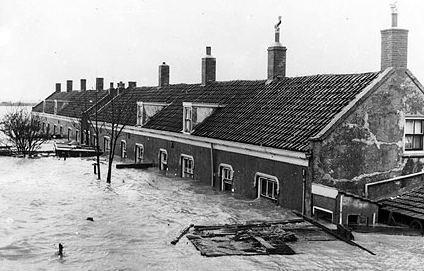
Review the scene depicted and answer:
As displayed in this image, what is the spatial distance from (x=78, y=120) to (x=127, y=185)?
2622 cm

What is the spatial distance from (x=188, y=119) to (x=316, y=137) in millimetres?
10754

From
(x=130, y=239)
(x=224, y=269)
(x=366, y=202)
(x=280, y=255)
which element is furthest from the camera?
(x=366, y=202)

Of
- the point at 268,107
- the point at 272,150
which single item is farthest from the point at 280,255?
the point at 268,107

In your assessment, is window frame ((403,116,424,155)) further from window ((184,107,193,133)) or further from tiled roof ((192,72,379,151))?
window ((184,107,193,133))

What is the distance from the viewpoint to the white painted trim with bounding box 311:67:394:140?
58.2 ft

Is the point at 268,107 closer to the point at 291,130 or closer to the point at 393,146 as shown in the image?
the point at 291,130

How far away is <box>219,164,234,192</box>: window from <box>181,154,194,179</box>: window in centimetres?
347

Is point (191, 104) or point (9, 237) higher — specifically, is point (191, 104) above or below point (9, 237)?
above

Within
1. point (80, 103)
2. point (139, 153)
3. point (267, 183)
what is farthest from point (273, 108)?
point (80, 103)

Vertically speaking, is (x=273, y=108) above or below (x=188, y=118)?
above

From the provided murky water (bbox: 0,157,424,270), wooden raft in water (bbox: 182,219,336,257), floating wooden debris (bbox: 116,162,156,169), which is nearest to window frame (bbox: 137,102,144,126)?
floating wooden debris (bbox: 116,162,156,169)

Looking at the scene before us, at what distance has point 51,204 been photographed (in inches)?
816

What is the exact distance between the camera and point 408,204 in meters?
17.2

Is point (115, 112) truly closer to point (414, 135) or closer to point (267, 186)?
point (267, 186)
